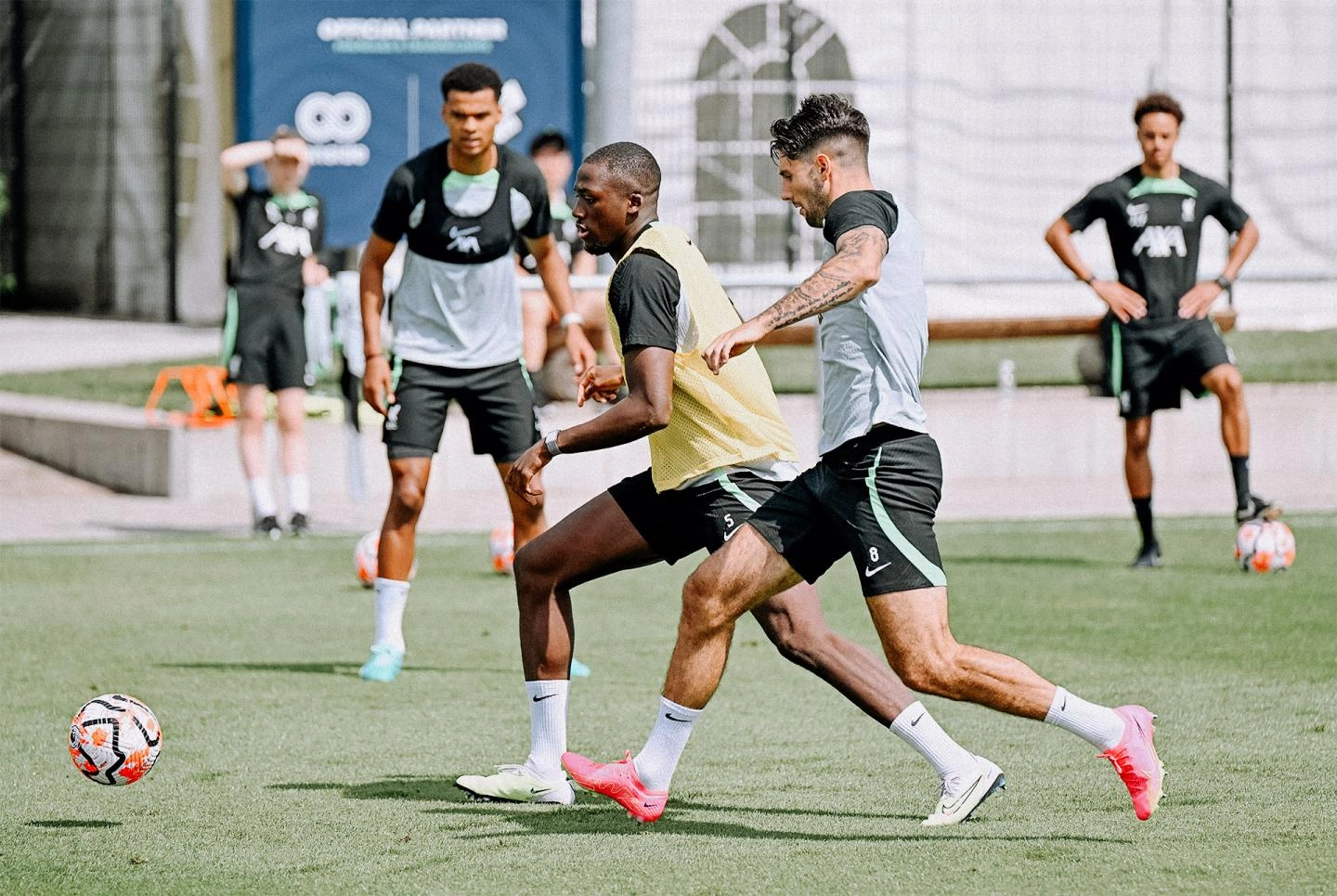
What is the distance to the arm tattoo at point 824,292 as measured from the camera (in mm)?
5500

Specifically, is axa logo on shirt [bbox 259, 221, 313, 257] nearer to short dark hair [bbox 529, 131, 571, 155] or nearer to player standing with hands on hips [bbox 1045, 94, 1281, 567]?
short dark hair [bbox 529, 131, 571, 155]

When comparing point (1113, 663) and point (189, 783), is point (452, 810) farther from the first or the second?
point (1113, 663)

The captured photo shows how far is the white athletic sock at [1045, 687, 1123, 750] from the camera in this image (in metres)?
5.79

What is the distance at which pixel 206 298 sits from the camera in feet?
80.5

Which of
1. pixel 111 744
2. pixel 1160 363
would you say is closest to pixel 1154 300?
pixel 1160 363

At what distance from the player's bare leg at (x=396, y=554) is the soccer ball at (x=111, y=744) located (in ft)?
7.36

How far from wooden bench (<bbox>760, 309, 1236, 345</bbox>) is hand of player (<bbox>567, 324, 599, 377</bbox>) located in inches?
290

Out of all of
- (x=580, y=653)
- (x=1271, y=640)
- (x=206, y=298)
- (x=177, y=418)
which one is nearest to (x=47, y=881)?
(x=580, y=653)

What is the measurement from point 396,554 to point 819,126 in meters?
3.45

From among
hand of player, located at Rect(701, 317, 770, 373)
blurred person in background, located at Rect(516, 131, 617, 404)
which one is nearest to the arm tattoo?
Answer: hand of player, located at Rect(701, 317, 770, 373)

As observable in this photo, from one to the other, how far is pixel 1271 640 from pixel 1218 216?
10.4 feet

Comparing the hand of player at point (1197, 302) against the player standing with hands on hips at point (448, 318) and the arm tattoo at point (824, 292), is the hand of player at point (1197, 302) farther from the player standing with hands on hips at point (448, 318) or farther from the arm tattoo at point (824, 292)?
the arm tattoo at point (824, 292)

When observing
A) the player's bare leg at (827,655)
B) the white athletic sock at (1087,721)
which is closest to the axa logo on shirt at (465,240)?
the player's bare leg at (827,655)

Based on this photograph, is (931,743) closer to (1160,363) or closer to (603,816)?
(603,816)
